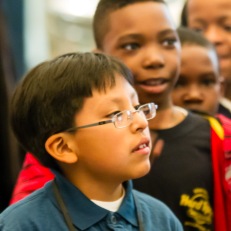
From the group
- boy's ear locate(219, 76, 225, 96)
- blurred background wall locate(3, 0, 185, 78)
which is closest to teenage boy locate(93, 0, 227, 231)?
boy's ear locate(219, 76, 225, 96)

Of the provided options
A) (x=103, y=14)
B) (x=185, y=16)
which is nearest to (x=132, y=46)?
(x=103, y=14)

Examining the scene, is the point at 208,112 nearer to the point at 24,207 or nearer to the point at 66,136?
the point at 66,136

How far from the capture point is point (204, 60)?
73.5 inches

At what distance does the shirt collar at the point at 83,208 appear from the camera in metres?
1.22

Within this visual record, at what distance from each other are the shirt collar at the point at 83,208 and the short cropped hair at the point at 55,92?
9cm

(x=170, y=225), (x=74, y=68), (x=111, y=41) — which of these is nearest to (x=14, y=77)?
(x=111, y=41)

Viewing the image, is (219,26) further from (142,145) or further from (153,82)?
(142,145)

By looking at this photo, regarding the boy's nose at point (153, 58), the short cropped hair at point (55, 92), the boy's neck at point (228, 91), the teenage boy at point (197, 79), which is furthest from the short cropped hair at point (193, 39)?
the short cropped hair at point (55, 92)

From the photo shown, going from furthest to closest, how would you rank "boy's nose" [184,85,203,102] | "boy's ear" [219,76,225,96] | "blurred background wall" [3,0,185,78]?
"blurred background wall" [3,0,185,78], "boy's ear" [219,76,225,96], "boy's nose" [184,85,203,102]

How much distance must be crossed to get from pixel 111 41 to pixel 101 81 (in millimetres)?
424

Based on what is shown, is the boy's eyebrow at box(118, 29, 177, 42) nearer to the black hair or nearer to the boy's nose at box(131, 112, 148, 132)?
the boy's nose at box(131, 112, 148, 132)

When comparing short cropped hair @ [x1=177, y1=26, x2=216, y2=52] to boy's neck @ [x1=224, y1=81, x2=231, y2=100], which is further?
boy's neck @ [x1=224, y1=81, x2=231, y2=100]

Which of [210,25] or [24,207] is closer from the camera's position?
[24,207]

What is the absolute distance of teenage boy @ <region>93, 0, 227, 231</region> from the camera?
1.50 m
